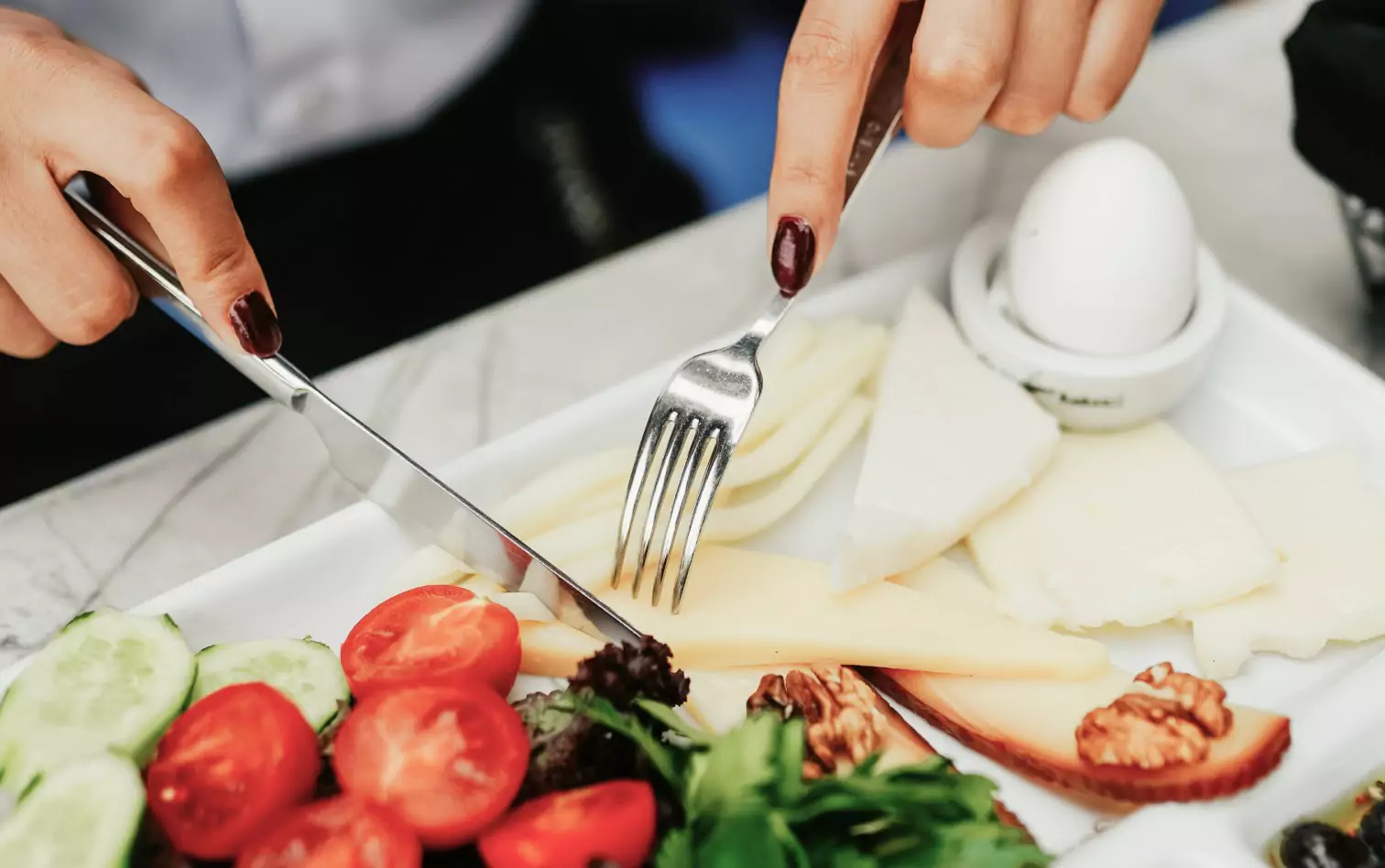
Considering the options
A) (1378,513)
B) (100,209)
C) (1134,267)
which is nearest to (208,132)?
(100,209)

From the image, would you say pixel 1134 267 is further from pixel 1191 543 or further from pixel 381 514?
pixel 381 514

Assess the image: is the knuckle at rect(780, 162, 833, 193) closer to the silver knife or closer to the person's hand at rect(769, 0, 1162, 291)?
the person's hand at rect(769, 0, 1162, 291)

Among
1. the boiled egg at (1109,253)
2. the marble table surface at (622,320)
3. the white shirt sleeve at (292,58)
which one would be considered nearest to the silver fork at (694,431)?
the boiled egg at (1109,253)

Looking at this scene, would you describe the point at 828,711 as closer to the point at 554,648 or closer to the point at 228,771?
the point at 554,648

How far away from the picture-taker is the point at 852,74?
116 centimetres

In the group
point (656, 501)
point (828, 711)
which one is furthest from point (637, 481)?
point (828, 711)

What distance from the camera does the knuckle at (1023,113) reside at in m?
1.28

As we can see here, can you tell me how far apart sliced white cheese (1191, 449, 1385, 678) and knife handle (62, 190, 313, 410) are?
0.94 m

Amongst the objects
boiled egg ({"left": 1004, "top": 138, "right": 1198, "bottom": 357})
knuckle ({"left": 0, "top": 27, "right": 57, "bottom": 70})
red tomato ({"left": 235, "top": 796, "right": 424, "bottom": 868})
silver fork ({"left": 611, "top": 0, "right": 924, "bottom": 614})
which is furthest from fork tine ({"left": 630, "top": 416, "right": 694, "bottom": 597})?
knuckle ({"left": 0, "top": 27, "right": 57, "bottom": 70})

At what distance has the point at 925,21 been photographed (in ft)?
3.83

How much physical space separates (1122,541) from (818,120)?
542 mm

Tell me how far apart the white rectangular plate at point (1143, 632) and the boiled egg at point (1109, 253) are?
0.59 ft

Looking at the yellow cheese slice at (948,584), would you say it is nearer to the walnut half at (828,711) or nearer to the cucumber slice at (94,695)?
the walnut half at (828,711)

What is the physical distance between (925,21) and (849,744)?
0.73 metres
